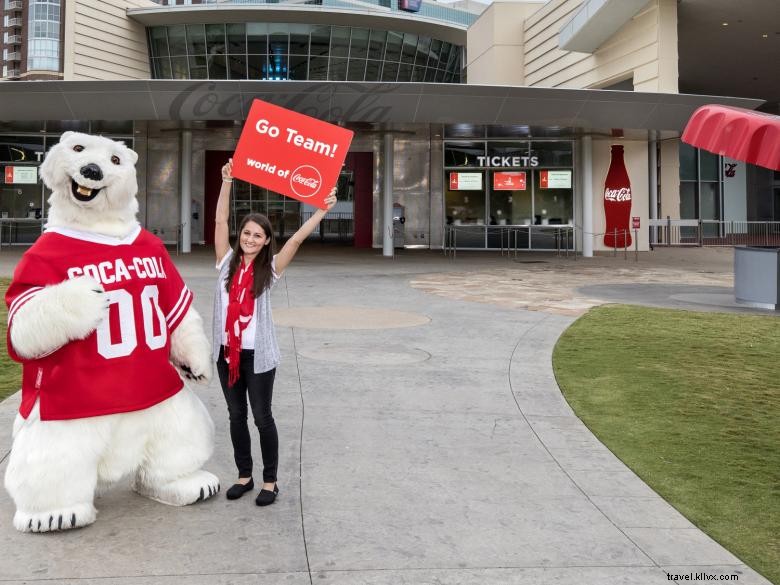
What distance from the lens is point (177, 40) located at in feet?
108

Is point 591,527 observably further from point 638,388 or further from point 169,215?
point 169,215

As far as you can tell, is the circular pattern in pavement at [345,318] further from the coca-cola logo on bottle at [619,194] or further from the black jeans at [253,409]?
the coca-cola logo on bottle at [619,194]

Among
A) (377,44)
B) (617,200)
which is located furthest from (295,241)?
(377,44)

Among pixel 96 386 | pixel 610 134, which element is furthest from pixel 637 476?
pixel 610 134

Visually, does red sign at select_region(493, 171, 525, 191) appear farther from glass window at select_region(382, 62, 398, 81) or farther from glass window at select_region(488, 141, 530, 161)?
glass window at select_region(382, 62, 398, 81)

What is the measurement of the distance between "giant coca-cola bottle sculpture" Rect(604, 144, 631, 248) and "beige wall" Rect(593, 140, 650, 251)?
0.15 meters

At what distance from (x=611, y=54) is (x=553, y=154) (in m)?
3.87

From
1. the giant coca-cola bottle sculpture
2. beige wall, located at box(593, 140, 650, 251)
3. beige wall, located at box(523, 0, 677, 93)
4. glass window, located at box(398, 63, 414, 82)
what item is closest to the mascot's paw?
beige wall, located at box(523, 0, 677, 93)

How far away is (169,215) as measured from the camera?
2738 centimetres

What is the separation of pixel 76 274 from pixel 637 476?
3466mm

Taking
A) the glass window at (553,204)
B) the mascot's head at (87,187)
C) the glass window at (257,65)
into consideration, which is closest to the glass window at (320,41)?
the glass window at (257,65)

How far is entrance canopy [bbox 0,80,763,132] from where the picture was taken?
1744cm

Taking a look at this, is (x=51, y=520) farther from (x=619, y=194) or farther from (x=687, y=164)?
(x=687, y=164)

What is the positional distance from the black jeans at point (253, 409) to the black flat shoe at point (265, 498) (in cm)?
7
